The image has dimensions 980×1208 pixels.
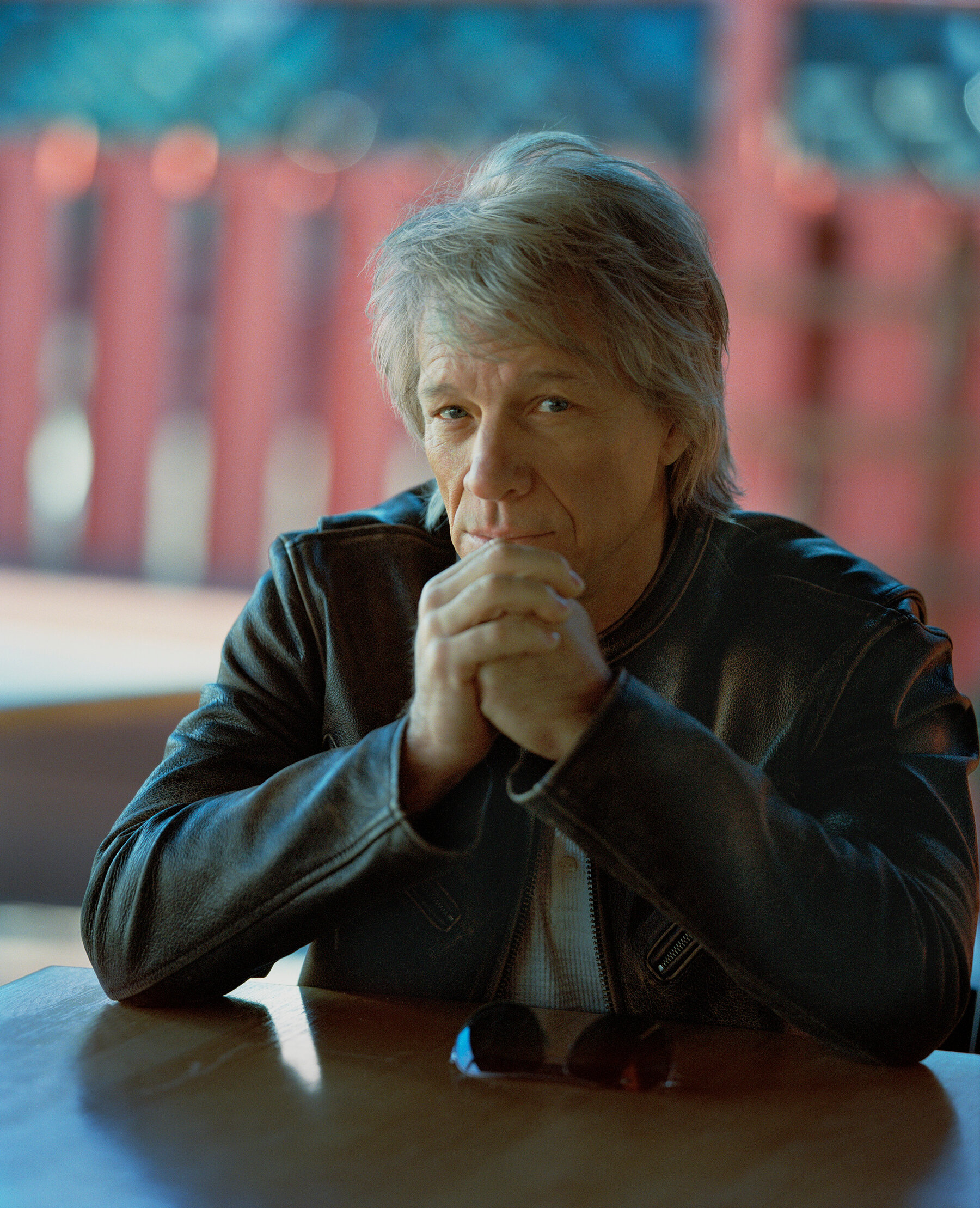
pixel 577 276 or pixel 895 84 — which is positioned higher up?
pixel 895 84

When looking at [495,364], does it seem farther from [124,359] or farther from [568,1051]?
[124,359]

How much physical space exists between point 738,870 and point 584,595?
377 mm

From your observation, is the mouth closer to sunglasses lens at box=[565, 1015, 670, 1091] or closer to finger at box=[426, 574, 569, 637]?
finger at box=[426, 574, 569, 637]

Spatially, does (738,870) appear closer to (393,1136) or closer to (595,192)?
(393,1136)

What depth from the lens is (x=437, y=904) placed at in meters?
1.10

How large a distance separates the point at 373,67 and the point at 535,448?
18.1 ft

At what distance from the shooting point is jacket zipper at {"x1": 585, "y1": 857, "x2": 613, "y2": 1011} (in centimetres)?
108

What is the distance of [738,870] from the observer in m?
0.88

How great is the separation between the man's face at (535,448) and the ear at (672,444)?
42mm

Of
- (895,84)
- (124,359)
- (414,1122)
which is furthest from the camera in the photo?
(124,359)

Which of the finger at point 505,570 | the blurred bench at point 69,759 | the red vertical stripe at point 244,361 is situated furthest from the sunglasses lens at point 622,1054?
the red vertical stripe at point 244,361

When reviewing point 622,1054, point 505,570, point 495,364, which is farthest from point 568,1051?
point 495,364

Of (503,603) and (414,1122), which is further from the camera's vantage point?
(503,603)

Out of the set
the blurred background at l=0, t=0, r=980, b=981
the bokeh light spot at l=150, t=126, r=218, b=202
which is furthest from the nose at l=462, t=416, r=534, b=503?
the bokeh light spot at l=150, t=126, r=218, b=202
